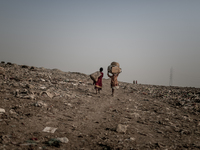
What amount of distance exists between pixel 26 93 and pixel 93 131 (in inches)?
148

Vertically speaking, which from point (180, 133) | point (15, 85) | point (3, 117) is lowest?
point (180, 133)

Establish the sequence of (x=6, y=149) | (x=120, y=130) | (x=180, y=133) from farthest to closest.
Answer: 1. (x=180, y=133)
2. (x=120, y=130)
3. (x=6, y=149)

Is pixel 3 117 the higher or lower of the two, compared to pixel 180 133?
higher

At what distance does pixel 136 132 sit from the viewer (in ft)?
10.9

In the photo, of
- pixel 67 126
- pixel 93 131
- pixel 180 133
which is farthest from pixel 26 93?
pixel 180 133

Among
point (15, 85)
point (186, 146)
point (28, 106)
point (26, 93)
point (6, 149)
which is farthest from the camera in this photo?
point (15, 85)

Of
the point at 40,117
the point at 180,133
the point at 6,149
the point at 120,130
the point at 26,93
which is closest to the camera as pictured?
the point at 6,149

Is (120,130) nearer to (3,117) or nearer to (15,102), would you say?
(3,117)

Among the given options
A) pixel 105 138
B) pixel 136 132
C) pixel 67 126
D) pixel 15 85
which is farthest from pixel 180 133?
pixel 15 85

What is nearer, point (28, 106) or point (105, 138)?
point (105, 138)

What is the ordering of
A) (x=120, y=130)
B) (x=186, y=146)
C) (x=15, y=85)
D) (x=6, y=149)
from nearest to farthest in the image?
(x=6, y=149) → (x=186, y=146) → (x=120, y=130) → (x=15, y=85)

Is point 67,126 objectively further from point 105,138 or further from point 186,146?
point 186,146

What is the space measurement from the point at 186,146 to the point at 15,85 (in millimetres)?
7238

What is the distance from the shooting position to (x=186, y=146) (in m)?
2.78
